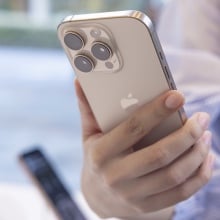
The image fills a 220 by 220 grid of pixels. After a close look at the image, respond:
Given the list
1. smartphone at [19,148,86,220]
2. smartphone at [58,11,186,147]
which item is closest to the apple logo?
smartphone at [58,11,186,147]

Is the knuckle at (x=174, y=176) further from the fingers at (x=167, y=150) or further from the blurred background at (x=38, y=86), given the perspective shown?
the blurred background at (x=38, y=86)

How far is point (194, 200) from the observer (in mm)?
421

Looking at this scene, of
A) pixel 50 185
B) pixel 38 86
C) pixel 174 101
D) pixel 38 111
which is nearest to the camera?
pixel 174 101

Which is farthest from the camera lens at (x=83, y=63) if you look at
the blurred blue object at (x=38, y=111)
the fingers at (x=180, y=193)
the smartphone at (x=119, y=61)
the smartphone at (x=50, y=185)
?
the blurred blue object at (x=38, y=111)

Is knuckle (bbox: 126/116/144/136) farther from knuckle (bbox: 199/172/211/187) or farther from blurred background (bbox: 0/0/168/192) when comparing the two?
blurred background (bbox: 0/0/168/192)

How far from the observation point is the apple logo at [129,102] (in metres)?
0.35

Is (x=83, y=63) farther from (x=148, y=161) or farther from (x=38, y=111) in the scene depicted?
(x=38, y=111)

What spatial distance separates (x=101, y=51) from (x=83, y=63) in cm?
2

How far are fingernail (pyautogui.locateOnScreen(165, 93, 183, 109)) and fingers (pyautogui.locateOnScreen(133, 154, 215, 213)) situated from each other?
2.8 inches

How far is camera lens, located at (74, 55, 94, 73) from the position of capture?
332 millimetres

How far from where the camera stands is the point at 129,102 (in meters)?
0.35

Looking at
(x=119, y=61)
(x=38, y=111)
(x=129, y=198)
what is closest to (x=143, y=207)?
(x=129, y=198)

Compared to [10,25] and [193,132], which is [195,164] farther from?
[10,25]

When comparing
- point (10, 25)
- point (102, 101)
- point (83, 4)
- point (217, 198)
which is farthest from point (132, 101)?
point (10, 25)
